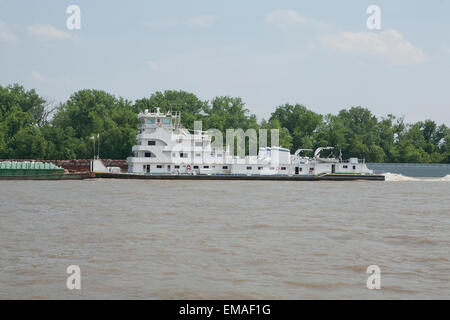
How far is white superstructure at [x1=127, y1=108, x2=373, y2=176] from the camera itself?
59469 millimetres

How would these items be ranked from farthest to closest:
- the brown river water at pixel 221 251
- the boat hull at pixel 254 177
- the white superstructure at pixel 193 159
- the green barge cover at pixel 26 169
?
1. the white superstructure at pixel 193 159
2. the boat hull at pixel 254 177
3. the green barge cover at pixel 26 169
4. the brown river water at pixel 221 251

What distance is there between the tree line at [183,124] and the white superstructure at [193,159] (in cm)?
2446

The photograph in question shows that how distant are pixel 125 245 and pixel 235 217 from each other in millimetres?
8399

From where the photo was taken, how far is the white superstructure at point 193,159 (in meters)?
59.5

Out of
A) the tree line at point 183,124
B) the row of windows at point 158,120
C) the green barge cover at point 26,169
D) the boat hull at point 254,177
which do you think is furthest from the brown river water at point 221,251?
the tree line at point 183,124

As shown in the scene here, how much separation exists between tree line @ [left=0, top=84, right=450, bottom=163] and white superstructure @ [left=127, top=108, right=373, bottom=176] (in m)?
24.5

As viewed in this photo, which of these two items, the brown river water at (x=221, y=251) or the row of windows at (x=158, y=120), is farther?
the row of windows at (x=158, y=120)

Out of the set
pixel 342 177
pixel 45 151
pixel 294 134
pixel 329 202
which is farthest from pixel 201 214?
pixel 294 134

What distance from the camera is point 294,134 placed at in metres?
102

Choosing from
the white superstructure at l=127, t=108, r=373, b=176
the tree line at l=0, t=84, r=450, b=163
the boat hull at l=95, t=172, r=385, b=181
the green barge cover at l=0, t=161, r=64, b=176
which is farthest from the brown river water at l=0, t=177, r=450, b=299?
→ the tree line at l=0, t=84, r=450, b=163

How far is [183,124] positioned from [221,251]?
75159 millimetres

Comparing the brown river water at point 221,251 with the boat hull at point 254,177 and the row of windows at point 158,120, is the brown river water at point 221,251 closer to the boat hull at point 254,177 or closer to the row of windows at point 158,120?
the boat hull at point 254,177

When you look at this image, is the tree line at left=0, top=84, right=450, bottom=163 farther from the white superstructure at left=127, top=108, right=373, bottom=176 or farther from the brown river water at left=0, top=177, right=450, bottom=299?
the brown river water at left=0, top=177, right=450, bottom=299
